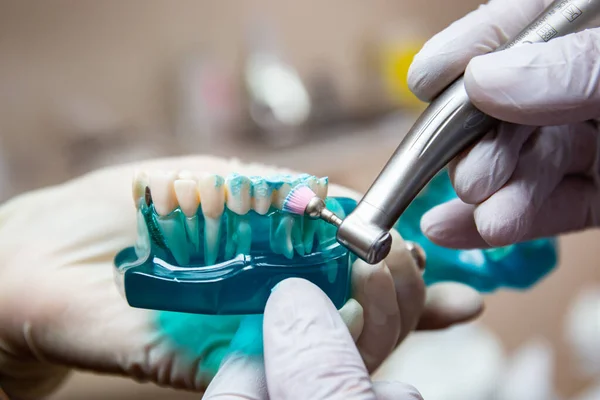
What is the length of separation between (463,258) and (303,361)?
428 millimetres

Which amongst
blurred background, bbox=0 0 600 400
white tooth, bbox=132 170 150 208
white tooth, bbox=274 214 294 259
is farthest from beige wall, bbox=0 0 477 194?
white tooth, bbox=274 214 294 259

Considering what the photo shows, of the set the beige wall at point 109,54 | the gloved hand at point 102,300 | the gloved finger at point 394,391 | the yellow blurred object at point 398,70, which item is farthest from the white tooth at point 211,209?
the yellow blurred object at point 398,70

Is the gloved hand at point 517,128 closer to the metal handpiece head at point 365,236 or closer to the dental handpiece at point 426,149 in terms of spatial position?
the dental handpiece at point 426,149

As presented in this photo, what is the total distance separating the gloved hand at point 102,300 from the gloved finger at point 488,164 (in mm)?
105

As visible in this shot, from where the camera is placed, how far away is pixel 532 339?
151 centimetres

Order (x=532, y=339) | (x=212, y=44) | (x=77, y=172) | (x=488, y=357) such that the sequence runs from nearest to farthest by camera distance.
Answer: (x=488, y=357)
(x=532, y=339)
(x=77, y=172)
(x=212, y=44)

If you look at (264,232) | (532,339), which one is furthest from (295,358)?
(532,339)

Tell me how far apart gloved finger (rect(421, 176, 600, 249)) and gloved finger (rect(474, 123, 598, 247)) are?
0.8 inches

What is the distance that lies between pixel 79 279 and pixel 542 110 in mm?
563

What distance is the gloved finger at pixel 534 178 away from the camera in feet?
2.10

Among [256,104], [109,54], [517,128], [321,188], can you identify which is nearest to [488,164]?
[517,128]

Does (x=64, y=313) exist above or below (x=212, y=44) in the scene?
below

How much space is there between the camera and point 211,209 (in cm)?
60

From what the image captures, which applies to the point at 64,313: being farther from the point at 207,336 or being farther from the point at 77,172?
the point at 77,172
